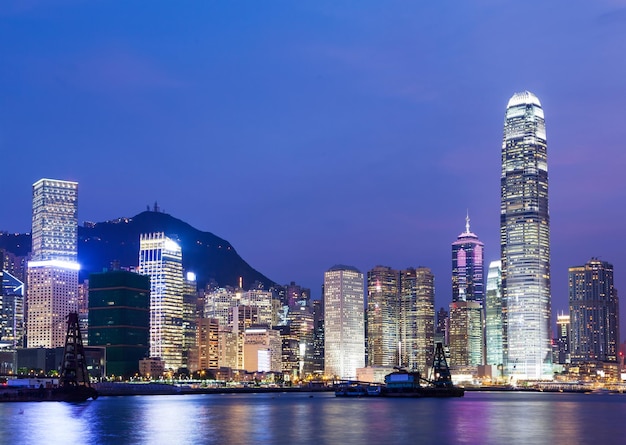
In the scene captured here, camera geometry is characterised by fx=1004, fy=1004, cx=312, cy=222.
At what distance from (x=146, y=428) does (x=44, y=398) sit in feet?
284

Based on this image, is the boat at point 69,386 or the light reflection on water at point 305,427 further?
the boat at point 69,386

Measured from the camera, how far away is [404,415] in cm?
14050

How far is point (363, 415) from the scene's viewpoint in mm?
141375

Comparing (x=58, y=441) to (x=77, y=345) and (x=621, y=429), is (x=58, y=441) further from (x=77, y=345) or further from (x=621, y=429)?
(x=77, y=345)

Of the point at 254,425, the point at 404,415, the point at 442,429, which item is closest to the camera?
the point at 442,429

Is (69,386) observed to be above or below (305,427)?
above

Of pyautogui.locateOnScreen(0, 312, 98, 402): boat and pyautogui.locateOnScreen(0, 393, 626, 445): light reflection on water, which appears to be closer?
pyautogui.locateOnScreen(0, 393, 626, 445): light reflection on water

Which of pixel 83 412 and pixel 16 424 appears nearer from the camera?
pixel 16 424

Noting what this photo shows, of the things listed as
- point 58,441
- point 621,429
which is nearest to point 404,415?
point 621,429

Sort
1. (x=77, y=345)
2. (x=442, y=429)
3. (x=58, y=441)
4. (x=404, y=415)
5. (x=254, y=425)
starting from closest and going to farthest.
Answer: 1. (x=58, y=441)
2. (x=442, y=429)
3. (x=254, y=425)
4. (x=404, y=415)
5. (x=77, y=345)

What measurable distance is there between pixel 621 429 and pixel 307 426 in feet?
117

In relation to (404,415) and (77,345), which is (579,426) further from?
(77,345)

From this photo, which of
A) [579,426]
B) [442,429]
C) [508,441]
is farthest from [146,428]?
[579,426]

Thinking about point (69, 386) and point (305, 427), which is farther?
point (69, 386)
